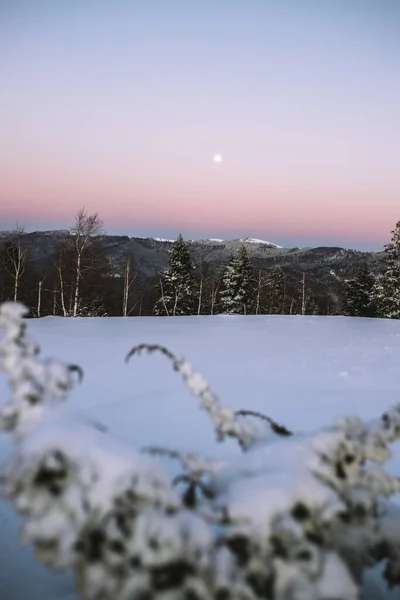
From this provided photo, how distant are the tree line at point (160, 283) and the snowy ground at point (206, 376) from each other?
9883 mm

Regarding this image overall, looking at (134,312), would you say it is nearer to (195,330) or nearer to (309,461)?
(195,330)

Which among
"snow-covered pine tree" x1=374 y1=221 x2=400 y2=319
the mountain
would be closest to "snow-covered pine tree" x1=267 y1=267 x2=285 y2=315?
"snow-covered pine tree" x1=374 y1=221 x2=400 y2=319

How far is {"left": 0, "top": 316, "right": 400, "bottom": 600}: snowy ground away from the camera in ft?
12.2

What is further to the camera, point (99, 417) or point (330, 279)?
point (330, 279)

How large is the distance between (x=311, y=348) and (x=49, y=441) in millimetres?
7906

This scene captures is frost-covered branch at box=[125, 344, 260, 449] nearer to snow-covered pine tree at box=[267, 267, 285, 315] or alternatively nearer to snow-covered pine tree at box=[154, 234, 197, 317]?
snow-covered pine tree at box=[154, 234, 197, 317]

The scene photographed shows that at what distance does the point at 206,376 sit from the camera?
5.88 metres

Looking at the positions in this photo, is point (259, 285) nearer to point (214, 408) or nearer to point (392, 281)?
point (392, 281)

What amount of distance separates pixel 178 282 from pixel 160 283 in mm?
1970

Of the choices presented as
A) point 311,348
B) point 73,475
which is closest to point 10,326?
point 73,475

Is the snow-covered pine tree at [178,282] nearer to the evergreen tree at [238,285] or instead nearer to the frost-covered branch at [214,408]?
the evergreen tree at [238,285]

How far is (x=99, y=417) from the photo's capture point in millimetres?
4246

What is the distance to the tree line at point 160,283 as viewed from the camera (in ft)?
65.1

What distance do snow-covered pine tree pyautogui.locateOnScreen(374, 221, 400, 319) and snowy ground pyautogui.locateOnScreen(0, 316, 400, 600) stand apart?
15954 millimetres
